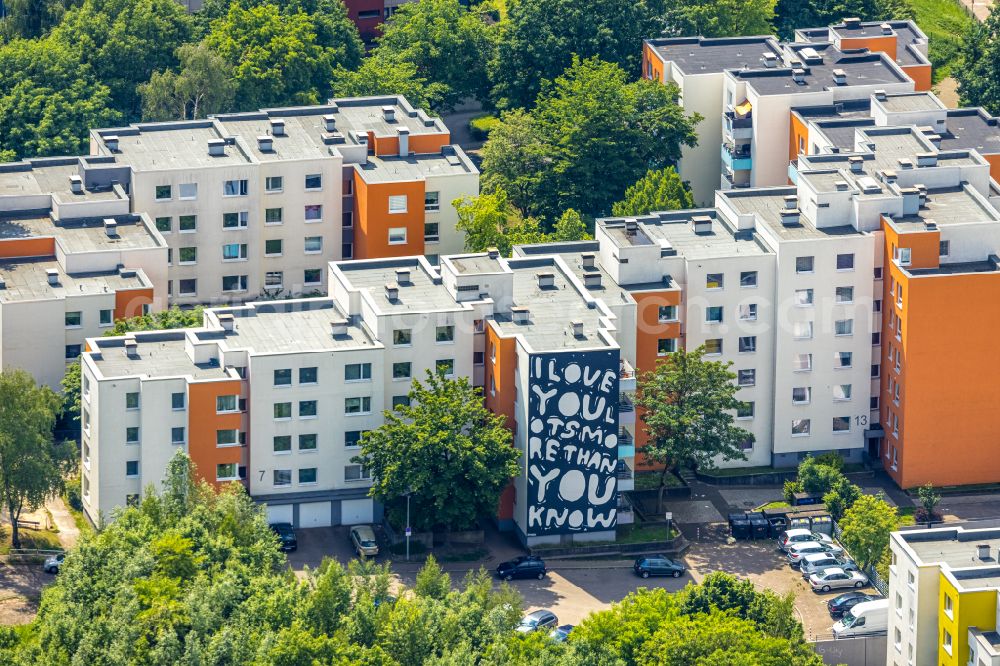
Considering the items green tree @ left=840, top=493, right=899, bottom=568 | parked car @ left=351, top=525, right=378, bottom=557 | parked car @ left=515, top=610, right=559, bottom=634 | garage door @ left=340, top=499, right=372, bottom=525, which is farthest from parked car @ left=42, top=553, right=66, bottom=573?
green tree @ left=840, top=493, right=899, bottom=568

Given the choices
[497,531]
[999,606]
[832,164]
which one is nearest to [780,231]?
[832,164]

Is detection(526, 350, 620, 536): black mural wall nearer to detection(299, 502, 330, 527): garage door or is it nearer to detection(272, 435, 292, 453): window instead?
detection(299, 502, 330, 527): garage door

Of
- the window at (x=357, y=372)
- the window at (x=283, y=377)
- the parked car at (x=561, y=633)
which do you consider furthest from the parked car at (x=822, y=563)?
the window at (x=283, y=377)

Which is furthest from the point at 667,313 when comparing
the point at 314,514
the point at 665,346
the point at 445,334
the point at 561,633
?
the point at 561,633

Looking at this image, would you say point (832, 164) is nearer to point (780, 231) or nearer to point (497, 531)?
point (780, 231)

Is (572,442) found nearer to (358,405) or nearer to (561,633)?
(358,405)

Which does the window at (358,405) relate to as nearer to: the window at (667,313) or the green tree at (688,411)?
the green tree at (688,411)
